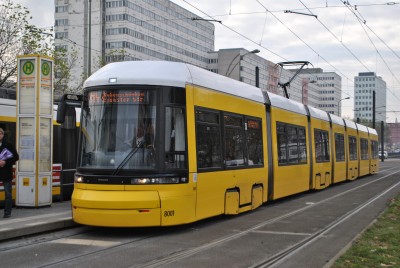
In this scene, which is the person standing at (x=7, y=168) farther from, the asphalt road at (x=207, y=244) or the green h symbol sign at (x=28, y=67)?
the green h symbol sign at (x=28, y=67)

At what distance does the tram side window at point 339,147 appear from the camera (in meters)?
23.6

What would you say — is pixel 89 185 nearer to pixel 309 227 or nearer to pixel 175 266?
pixel 175 266

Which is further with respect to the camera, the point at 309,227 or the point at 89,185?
the point at 309,227

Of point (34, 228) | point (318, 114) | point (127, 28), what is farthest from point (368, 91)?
point (34, 228)

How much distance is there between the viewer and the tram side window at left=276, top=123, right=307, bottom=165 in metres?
15.4

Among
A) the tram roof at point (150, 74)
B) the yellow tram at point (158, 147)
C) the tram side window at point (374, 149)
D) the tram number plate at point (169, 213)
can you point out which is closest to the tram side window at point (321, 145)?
the yellow tram at point (158, 147)

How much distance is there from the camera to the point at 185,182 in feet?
31.5

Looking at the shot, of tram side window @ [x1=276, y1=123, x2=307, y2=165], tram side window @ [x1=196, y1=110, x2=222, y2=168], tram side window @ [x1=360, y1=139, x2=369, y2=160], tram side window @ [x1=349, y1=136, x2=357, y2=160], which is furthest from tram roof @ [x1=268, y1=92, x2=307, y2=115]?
tram side window @ [x1=360, y1=139, x2=369, y2=160]

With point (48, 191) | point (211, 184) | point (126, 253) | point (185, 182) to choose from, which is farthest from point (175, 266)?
point (48, 191)

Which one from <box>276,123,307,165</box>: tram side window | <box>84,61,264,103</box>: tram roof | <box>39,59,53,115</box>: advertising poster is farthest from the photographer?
<box>276,123,307,165</box>: tram side window

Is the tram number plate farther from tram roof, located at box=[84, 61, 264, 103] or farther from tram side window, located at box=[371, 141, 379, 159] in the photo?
tram side window, located at box=[371, 141, 379, 159]

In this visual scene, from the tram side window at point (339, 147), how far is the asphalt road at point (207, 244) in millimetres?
11296

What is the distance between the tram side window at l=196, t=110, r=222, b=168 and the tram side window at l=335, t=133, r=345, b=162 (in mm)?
13663

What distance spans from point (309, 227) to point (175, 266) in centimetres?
446
